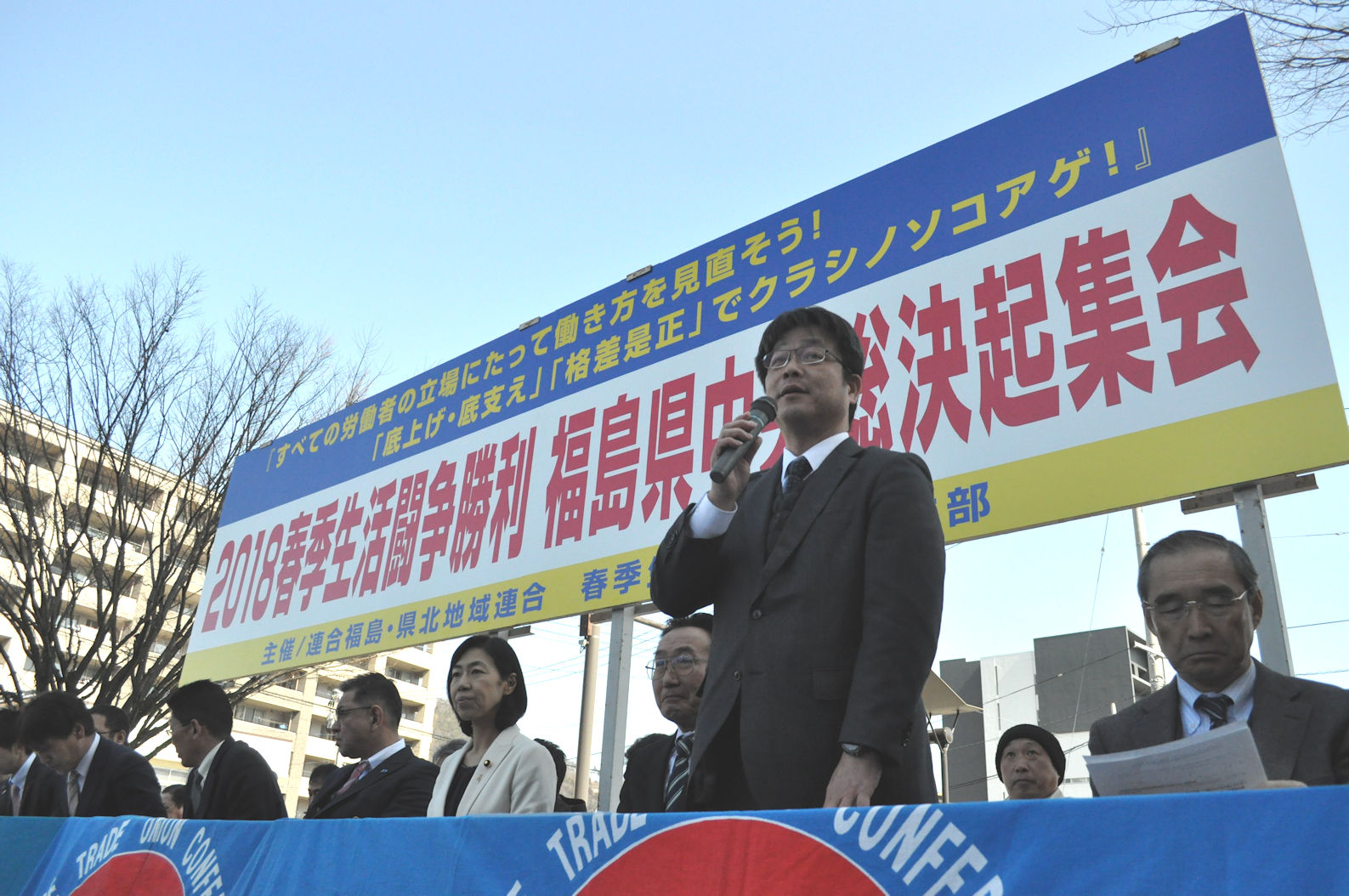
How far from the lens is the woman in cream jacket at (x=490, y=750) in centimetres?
262

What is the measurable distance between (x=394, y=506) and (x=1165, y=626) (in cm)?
431

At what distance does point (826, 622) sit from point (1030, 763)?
196 cm

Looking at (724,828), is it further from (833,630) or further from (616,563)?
(616,563)

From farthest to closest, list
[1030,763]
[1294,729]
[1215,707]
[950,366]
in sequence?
[950,366]
[1030,763]
[1215,707]
[1294,729]

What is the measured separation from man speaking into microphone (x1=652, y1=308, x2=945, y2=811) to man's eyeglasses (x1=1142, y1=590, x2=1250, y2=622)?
0.45 m

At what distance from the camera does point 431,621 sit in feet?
15.8

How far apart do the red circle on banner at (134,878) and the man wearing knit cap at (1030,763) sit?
2298mm

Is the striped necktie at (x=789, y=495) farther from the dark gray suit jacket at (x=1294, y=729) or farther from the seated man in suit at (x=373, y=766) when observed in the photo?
the seated man in suit at (x=373, y=766)

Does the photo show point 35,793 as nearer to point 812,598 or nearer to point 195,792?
point 195,792

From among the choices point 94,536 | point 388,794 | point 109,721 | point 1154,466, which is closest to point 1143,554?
point 1154,466

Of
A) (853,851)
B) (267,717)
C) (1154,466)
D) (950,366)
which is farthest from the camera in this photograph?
(267,717)

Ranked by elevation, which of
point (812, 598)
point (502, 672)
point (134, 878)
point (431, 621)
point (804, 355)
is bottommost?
point (134, 878)

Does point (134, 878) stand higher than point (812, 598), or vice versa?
point (812, 598)

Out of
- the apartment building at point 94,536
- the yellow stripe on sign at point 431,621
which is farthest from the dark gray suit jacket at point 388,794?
the apartment building at point 94,536
